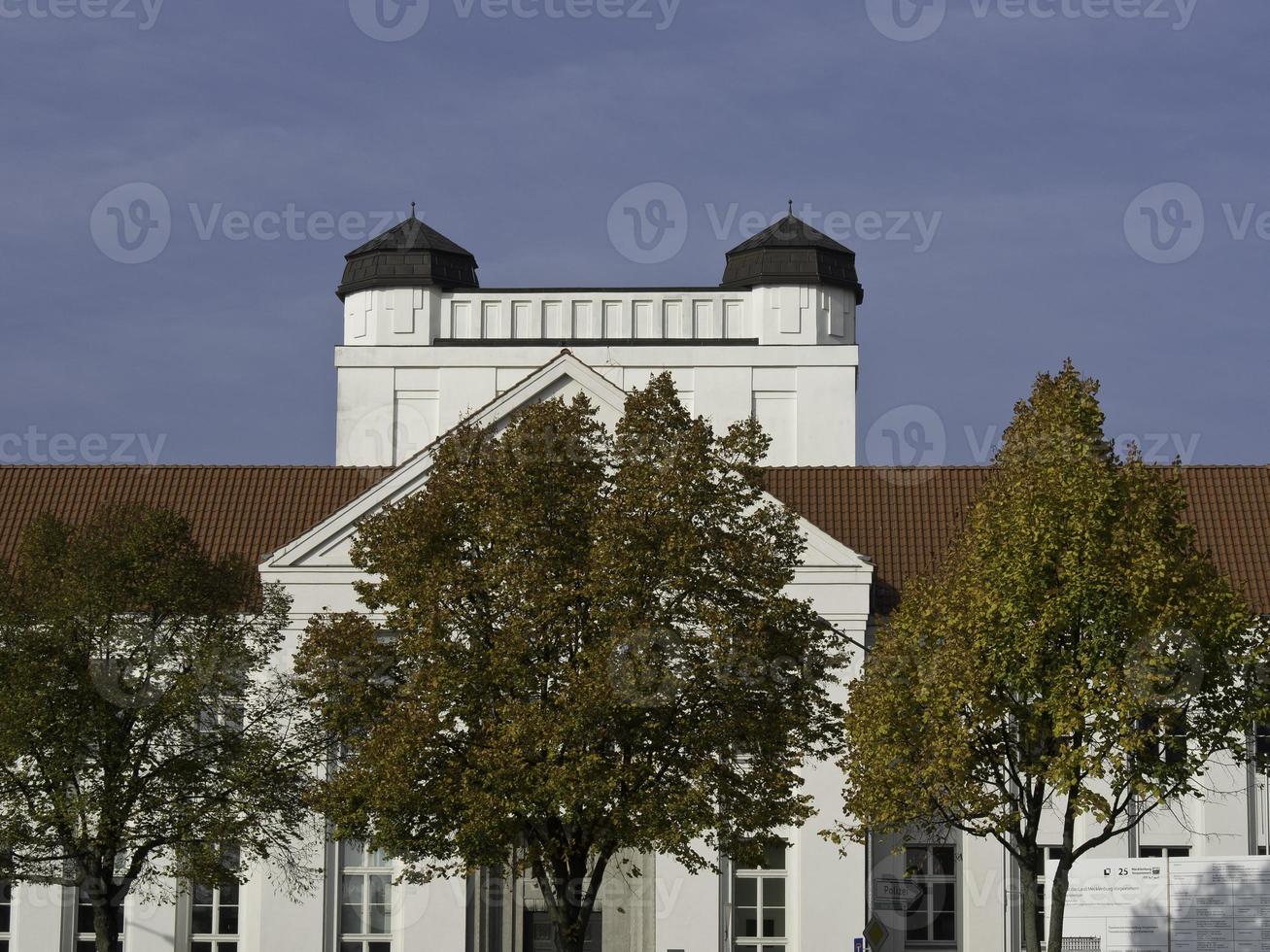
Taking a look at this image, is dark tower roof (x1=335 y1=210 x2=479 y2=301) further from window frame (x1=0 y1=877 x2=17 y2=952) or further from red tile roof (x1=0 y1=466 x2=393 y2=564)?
window frame (x1=0 y1=877 x2=17 y2=952)

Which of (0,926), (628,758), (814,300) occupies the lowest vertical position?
(0,926)

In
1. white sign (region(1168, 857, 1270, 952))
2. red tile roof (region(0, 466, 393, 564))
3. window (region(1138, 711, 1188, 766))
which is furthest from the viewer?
red tile roof (region(0, 466, 393, 564))

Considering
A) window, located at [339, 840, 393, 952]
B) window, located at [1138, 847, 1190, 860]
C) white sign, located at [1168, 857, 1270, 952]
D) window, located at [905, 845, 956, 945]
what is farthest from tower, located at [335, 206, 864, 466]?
white sign, located at [1168, 857, 1270, 952]

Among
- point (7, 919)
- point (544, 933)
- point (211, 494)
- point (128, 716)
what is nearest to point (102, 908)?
point (128, 716)

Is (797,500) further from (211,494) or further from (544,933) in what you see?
(211,494)

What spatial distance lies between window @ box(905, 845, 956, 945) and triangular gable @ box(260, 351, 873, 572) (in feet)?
20.1

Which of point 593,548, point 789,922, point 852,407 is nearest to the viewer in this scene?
point 593,548

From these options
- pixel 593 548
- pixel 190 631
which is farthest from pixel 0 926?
pixel 593 548

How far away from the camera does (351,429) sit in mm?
62906

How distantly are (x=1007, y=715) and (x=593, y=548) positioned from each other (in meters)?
7.43

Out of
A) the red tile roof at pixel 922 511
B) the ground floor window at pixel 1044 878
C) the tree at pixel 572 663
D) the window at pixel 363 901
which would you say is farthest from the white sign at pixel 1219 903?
the window at pixel 363 901

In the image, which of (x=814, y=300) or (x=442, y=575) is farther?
(x=814, y=300)

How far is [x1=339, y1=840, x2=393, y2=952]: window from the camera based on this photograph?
42906 mm

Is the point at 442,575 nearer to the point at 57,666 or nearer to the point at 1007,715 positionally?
the point at 57,666
